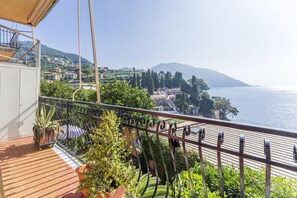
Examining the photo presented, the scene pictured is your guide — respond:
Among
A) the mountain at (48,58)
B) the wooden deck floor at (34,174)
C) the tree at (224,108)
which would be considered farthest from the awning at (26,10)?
the tree at (224,108)

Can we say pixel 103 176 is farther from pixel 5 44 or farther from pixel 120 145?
pixel 5 44

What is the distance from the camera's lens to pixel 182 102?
26.2m

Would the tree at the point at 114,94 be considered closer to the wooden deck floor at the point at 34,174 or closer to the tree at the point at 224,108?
the wooden deck floor at the point at 34,174

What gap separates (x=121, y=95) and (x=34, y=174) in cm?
891

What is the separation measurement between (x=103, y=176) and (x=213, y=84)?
48585mm

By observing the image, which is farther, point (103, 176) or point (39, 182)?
point (39, 182)

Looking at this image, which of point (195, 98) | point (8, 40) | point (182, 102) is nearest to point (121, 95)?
point (8, 40)

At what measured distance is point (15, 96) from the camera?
402 centimetres

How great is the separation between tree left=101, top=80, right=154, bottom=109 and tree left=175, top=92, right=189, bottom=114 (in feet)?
49.2

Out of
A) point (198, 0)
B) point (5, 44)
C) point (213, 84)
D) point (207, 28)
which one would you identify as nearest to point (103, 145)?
point (5, 44)

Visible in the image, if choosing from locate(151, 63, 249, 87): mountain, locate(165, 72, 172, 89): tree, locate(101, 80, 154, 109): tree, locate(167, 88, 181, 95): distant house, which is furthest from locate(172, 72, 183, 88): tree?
locate(101, 80, 154, 109): tree

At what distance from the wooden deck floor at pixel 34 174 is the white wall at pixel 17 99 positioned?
0.86m

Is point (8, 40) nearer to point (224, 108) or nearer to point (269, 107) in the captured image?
point (224, 108)

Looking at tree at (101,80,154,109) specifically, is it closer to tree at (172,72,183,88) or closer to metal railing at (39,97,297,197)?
metal railing at (39,97,297,197)
